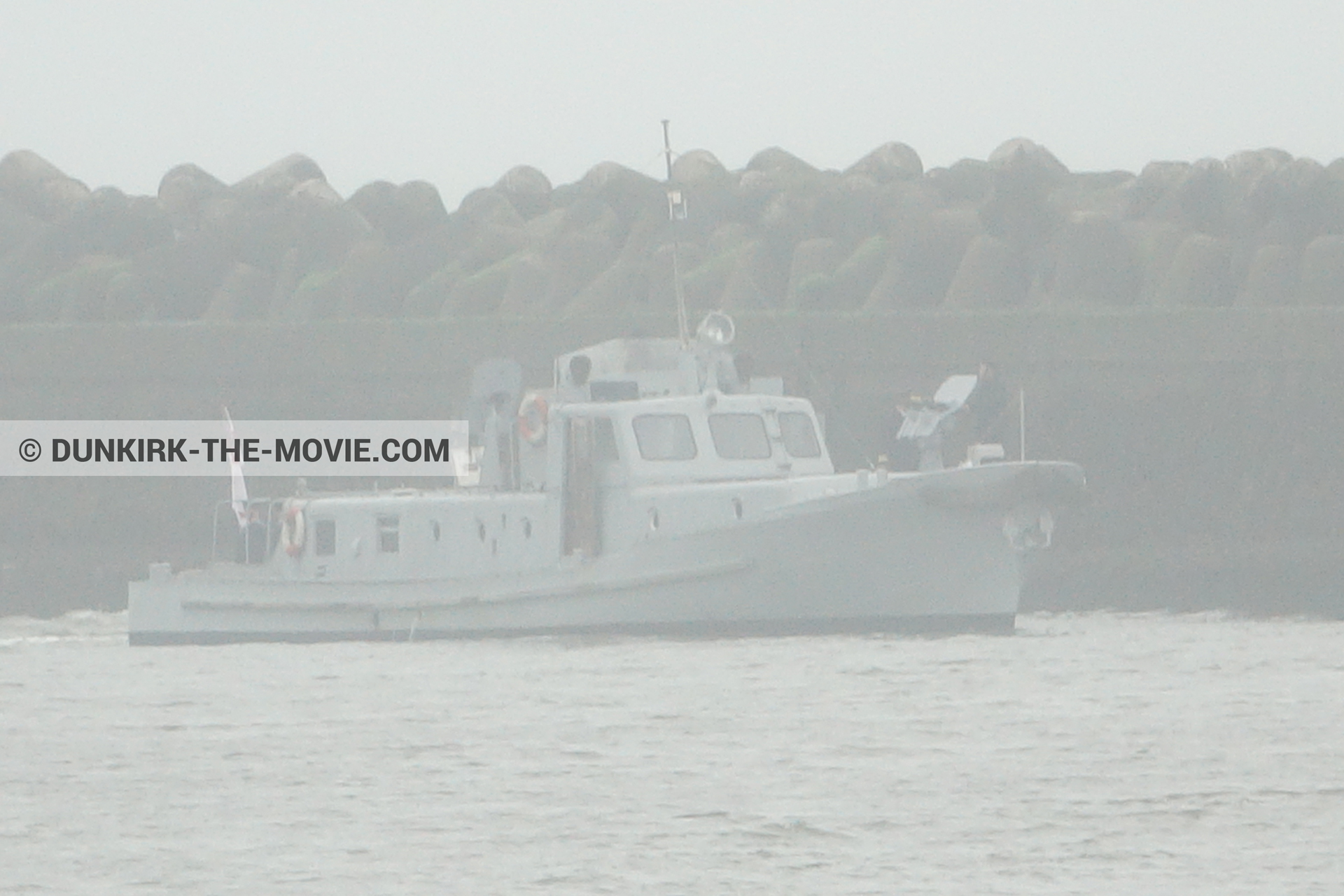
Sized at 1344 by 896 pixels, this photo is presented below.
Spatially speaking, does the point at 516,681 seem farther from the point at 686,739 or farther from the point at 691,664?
the point at 686,739

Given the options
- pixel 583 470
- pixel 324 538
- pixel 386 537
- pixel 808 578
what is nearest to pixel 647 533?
pixel 583 470

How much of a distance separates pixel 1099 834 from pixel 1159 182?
48416 millimetres

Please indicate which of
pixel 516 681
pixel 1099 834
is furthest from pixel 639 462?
pixel 1099 834

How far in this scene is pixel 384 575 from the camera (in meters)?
26.9

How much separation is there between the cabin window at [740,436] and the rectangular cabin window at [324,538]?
4004 millimetres

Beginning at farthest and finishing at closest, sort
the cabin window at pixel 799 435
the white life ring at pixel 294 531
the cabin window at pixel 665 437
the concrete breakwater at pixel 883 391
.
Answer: the concrete breakwater at pixel 883 391, the white life ring at pixel 294 531, the cabin window at pixel 799 435, the cabin window at pixel 665 437

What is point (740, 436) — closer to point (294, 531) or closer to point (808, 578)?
point (808, 578)

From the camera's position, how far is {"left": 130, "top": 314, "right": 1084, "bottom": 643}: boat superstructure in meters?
24.2

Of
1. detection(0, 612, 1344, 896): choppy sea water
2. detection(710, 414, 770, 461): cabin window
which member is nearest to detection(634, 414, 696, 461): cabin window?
detection(710, 414, 770, 461): cabin window

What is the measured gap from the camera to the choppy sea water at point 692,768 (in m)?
14.4

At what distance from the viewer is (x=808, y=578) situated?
2419cm

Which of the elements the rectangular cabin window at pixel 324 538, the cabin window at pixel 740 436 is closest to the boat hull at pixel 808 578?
the cabin window at pixel 740 436

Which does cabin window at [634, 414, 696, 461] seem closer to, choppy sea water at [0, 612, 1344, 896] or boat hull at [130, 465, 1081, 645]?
boat hull at [130, 465, 1081, 645]

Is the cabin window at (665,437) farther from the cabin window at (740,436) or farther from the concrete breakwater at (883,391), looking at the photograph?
the concrete breakwater at (883,391)
